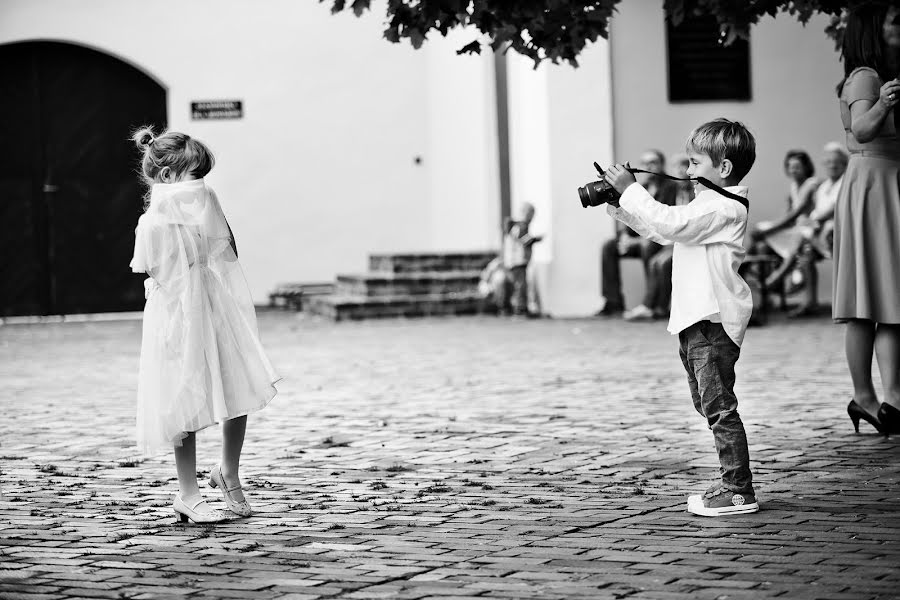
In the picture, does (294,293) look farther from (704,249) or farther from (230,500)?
(704,249)

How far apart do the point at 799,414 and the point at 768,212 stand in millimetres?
9354

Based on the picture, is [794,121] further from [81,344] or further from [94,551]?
[94,551]

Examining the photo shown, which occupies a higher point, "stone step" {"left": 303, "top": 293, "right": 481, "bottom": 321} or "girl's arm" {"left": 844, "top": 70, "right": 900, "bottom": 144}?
"girl's arm" {"left": 844, "top": 70, "right": 900, "bottom": 144}

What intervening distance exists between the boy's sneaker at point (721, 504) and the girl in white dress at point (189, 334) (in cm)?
156

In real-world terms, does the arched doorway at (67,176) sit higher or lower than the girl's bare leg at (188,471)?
higher

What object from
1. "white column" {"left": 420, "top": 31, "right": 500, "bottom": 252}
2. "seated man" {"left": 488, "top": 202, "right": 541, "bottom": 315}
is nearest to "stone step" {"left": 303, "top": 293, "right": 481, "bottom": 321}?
"seated man" {"left": 488, "top": 202, "right": 541, "bottom": 315}

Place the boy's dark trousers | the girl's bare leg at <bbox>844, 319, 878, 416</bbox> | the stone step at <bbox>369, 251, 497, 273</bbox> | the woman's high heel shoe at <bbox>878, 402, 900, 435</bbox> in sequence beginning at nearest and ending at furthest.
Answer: the boy's dark trousers, the woman's high heel shoe at <bbox>878, 402, 900, 435</bbox>, the girl's bare leg at <bbox>844, 319, 878, 416</bbox>, the stone step at <bbox>369, 251, 497, 273</bbox>

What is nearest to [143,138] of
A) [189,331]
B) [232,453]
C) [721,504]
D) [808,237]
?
[189,331]

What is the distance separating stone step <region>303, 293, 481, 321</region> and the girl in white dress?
11.9 meters

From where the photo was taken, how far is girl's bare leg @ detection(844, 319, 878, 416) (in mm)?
6453

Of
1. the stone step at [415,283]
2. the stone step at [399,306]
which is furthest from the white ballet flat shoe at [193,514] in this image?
the stone step at [415,283]

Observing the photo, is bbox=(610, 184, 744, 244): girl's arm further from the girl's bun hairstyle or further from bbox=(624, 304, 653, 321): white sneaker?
bbox=(624, 304, 653, 321): white sneaker

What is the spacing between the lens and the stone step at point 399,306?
1723cm

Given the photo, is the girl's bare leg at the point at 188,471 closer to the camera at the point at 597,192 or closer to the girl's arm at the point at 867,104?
the camera at the point at 597,192
